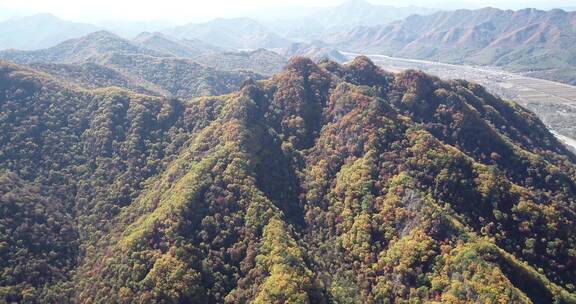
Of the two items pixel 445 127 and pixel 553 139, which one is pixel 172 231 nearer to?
pixel 445 127

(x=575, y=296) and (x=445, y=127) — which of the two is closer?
(x=575, y=296)

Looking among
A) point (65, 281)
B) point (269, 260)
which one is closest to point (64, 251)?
point (65, 281)

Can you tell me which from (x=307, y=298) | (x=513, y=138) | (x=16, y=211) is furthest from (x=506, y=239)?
(x=16, y=211)

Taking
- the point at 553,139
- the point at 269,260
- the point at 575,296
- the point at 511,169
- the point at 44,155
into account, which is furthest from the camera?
the point at 553,139

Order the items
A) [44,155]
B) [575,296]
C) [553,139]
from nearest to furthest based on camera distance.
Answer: [575,296] → [44,155] → [553,139]

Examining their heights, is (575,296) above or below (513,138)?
below

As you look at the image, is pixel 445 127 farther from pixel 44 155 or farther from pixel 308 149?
pixel 44 155

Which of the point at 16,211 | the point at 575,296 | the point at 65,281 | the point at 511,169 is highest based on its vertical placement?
the point at 511,169
